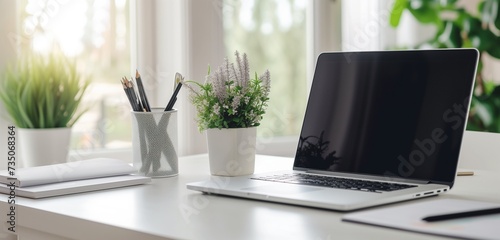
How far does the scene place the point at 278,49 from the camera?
2752 mm

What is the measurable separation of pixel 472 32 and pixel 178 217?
8.11ft

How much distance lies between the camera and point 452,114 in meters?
1.32

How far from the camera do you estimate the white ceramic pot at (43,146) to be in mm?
1839

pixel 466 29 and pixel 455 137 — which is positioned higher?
pixel 466 29

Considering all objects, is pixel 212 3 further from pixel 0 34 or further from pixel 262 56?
pixel 0 34

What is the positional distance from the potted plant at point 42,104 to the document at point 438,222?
997 millimetres

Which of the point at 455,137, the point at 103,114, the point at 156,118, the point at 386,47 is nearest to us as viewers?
the point at 455,137

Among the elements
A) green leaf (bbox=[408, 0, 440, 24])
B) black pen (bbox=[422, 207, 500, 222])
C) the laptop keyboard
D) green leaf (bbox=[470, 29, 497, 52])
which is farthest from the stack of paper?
green leaf (bbox=[470, 29, 497, 52])

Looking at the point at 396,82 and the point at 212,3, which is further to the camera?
the point at 212,3

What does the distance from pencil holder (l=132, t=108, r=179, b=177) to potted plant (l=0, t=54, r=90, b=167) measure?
37 centimetres

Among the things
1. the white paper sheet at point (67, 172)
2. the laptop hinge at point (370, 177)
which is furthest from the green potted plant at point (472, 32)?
the white paper sheet at point (67, 172)

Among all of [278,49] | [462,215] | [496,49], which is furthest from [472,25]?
[462,215]

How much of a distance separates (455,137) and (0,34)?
1.23 m

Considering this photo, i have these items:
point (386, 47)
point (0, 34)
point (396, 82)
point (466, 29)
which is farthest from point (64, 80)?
point (466, 29)
